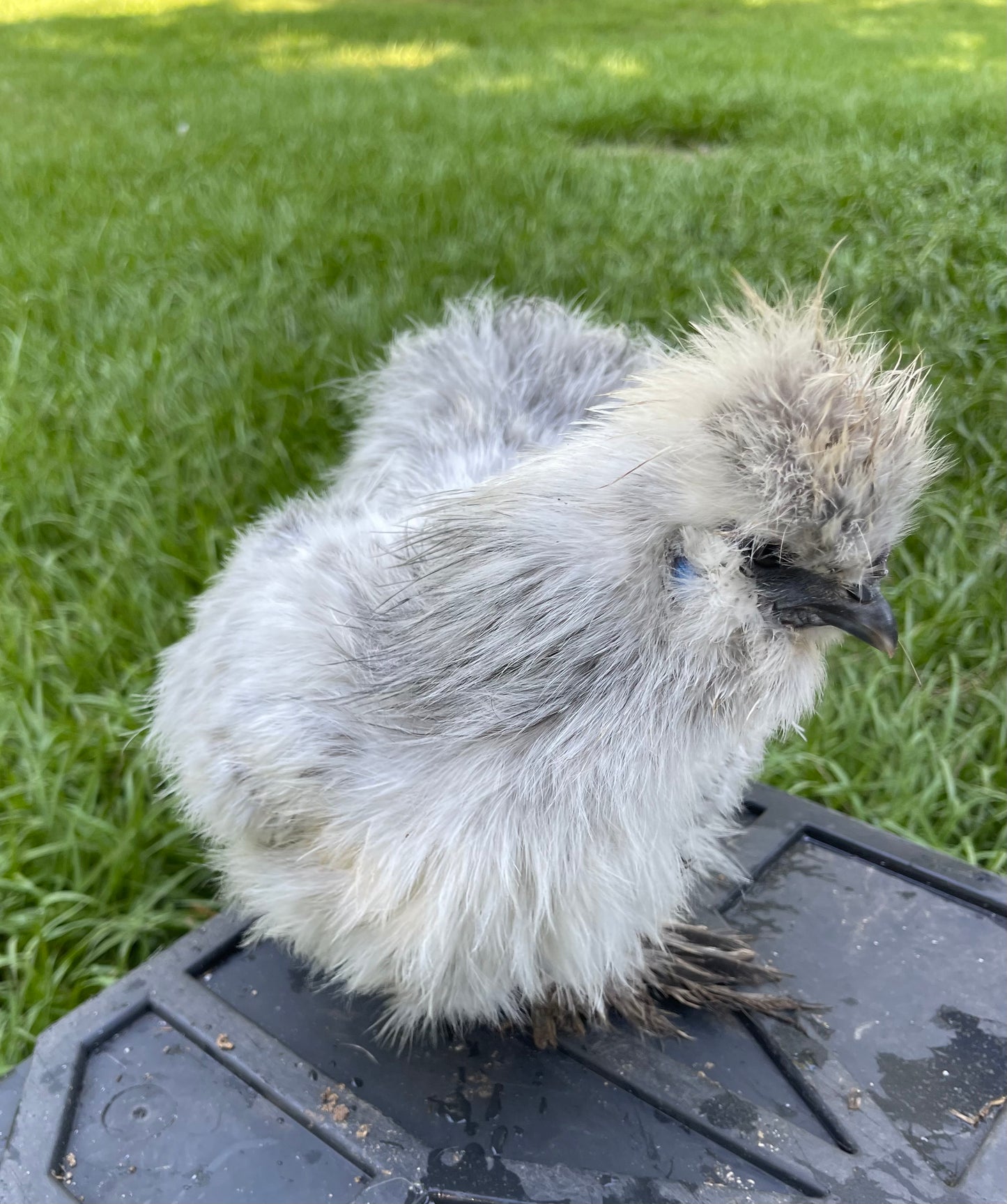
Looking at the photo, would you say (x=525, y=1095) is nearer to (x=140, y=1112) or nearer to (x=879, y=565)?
(x=140, y=1112)

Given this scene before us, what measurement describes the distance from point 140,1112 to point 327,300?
305 centimetres

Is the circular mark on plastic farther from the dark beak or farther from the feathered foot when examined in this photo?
the dark beak

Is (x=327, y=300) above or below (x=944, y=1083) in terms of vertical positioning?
above

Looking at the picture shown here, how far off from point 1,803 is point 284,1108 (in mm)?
1106

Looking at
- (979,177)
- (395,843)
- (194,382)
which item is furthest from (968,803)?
(979,177)

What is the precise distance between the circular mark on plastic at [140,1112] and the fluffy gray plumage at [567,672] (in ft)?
1.13

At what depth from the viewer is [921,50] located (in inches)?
345

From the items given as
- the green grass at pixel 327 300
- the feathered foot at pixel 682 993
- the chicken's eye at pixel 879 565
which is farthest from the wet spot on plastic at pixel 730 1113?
the chicken's eye at pixel 879 565

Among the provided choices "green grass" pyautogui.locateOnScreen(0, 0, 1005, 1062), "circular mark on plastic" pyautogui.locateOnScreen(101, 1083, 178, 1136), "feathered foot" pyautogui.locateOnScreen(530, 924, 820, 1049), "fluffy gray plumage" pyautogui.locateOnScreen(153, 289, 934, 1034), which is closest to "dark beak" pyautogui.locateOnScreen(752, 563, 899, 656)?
"fluffy gray plumage" pyautogui.locateOnScreen(153, 289, 934, 1034)

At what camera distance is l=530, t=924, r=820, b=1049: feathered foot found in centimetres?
175

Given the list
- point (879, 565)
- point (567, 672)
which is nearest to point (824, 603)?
point (879, 565)

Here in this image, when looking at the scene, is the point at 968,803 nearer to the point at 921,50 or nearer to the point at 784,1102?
the point at 784,1102

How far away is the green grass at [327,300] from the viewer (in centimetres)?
237

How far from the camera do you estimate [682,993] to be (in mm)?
1808
